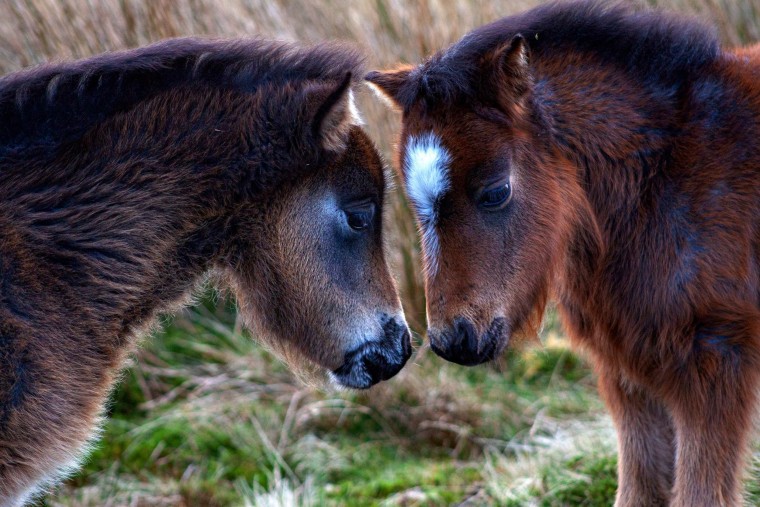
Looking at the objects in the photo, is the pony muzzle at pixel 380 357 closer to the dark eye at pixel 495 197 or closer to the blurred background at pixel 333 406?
the dark eye at pixel 495 197

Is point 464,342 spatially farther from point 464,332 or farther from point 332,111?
point 332,111

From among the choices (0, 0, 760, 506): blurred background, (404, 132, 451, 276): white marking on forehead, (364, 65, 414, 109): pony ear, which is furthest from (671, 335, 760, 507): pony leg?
(364, 65, 414, 109): pony ear

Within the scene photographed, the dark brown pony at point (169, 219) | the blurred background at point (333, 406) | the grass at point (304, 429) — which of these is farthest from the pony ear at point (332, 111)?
the grass at point (304, 429)

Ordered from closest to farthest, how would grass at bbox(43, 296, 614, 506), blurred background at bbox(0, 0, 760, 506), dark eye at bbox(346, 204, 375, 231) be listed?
dark eye at bbox(346, 204, 375, 231)
blurred background at bbox(0, 0, 760, 506)
grass at bbox(43, 296, 614, 506)

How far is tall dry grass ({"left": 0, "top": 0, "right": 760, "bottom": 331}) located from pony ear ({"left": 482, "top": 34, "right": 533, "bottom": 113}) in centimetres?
253

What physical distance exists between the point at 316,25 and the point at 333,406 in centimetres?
308

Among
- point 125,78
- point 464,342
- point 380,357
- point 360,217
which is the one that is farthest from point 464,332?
point 125,78

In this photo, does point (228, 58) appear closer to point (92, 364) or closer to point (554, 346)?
point (92, 364)

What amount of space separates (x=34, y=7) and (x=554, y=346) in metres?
4.41

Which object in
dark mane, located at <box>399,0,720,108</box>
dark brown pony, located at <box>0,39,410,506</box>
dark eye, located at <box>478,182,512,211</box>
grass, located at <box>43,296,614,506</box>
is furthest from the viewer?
grass, located at <box>43,296,614,506</box>

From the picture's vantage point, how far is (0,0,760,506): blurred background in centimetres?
525

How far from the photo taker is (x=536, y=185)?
3.98m

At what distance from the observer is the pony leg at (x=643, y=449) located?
4227mm

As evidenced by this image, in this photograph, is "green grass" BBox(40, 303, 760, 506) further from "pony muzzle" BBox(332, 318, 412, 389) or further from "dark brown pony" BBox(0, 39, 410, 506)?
"dark brown pony" BBox(0, 39, 410, 506)
